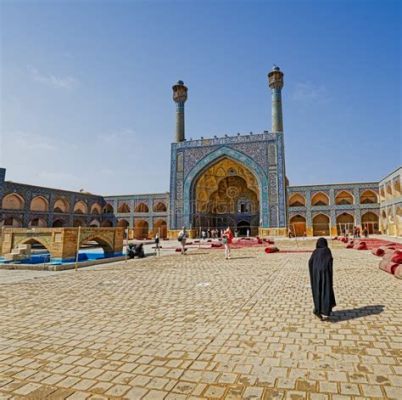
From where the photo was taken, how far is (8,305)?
4.55 m

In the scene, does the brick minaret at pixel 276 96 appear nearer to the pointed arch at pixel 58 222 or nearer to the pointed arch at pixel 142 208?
the pointed arch at pixel 142 208

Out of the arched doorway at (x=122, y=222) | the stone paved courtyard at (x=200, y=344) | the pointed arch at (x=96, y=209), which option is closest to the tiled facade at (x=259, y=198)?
the pointed arch at (x=96, y=209)

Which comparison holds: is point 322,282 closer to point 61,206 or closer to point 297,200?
point 297,200

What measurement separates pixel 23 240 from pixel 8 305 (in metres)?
7.09

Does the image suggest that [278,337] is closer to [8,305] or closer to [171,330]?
[171,330]

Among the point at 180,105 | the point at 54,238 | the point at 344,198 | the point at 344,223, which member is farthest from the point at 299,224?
the point at 54,238

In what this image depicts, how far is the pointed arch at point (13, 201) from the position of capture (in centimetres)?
2388

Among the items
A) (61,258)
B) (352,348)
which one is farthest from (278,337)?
(61,258)

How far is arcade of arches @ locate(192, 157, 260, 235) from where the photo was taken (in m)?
31.2

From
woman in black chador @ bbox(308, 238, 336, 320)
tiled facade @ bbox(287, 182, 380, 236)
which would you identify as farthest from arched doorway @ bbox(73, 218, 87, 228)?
woman in black chador @ bbox(308, 238, 336, 320)

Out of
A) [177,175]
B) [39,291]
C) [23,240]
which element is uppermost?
[177,175]

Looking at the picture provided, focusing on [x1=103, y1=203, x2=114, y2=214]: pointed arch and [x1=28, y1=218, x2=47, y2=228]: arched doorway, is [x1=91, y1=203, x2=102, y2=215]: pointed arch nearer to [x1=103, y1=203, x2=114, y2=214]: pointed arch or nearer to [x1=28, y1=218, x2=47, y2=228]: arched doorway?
[x1=103, y1=203, x2=114, y2=214]: pointed arch

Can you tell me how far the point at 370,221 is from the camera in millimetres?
30266

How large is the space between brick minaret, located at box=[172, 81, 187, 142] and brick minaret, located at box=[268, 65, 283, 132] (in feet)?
29.5
